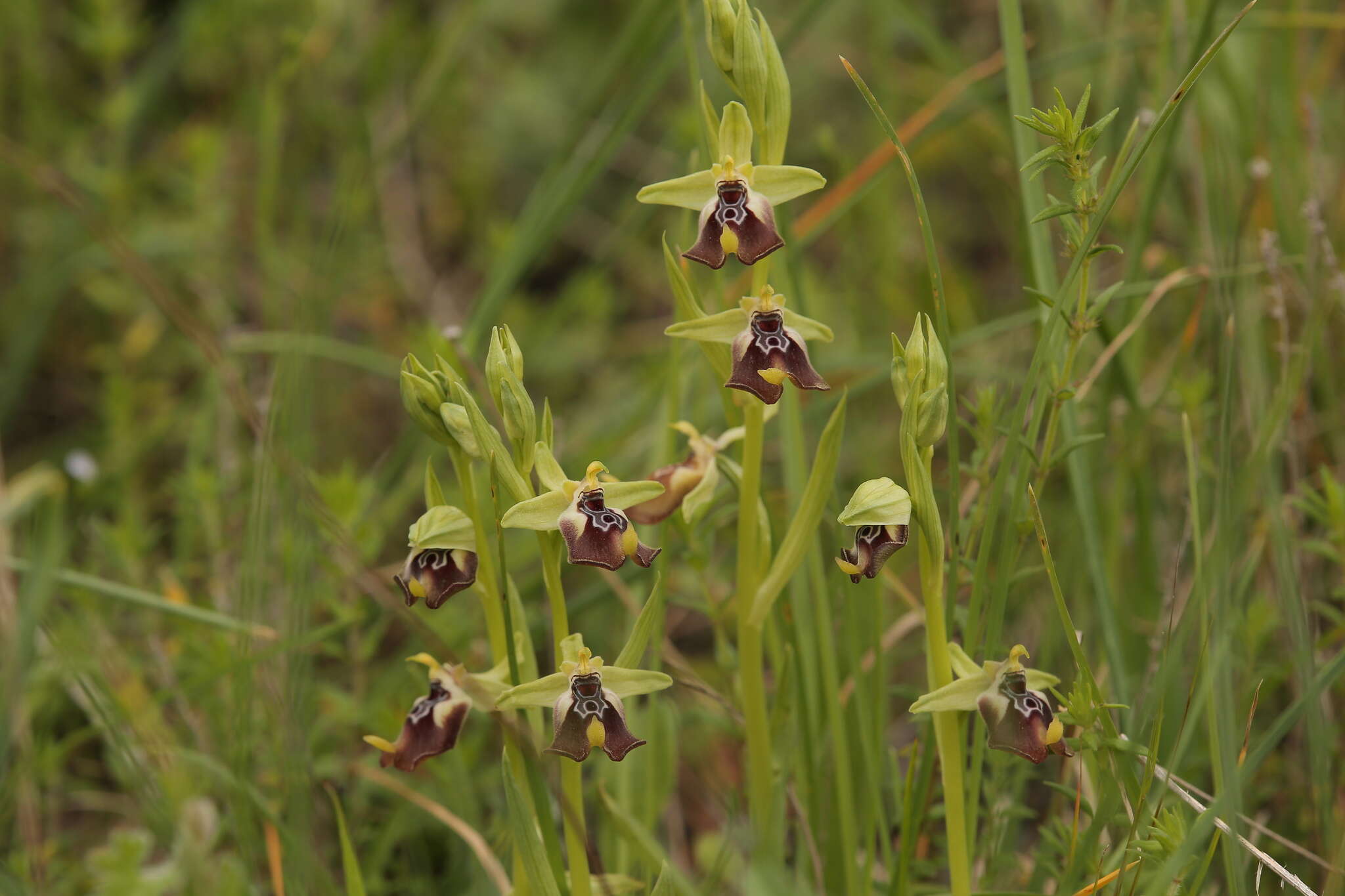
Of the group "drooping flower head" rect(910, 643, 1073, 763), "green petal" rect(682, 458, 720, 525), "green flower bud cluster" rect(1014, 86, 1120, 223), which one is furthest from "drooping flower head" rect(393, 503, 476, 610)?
"green flower bud cluster" rect(1014, 86, 1120, 223)

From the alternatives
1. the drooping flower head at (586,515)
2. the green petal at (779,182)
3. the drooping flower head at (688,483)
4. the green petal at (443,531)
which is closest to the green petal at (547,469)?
the drooping flower head at (586,515)

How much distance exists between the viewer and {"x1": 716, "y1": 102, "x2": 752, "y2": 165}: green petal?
162 cm

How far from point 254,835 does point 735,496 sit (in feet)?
3.33

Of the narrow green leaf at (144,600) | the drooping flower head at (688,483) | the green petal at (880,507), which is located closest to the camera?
the green petal at (880,507)

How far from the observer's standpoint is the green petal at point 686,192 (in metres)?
1.61

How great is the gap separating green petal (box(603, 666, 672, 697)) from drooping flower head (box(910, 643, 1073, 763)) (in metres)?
0.31

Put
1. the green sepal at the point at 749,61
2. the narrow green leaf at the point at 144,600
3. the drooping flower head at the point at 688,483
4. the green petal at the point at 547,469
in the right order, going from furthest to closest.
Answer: the narrow green leaf at the point at 144,600
the drooping flower head at the point at 688,483
the green sepal at the point at 749,61
the green petal at the point at 547,469

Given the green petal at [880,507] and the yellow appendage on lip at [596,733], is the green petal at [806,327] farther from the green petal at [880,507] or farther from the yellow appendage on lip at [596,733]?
the yellow appendage on lip at [596,733]

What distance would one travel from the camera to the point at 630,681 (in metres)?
1.50

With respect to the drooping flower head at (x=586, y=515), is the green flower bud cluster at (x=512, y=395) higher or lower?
higher

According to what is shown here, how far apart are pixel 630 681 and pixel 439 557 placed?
284mm

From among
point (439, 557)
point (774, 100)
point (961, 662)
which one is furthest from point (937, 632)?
point (774, 100)

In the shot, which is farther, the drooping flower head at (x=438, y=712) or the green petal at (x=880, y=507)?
Result: the drooping flower head at (x=438, y=712)

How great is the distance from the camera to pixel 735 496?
2266 mm
